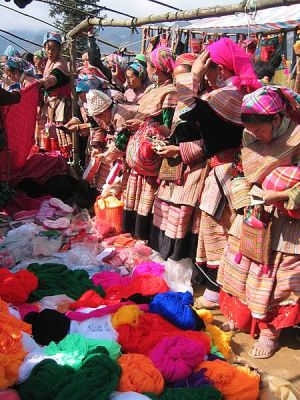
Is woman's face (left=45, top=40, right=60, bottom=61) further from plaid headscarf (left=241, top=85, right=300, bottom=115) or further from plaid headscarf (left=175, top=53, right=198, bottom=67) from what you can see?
plaid headscarf (left=241, top=85, right=300, bottom=115)

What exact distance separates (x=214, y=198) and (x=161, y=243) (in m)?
0.94

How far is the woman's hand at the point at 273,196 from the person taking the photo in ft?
8.89

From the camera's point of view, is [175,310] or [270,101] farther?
[175,310]

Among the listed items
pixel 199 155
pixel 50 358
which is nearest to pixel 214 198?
pixel 199 155

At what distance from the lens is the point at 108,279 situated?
12.5ft

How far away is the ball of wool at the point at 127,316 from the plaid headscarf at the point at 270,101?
4.65 ft

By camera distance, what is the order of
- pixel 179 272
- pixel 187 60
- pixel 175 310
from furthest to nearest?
1. pixel 179 272
2. pixel 187 60
3. pixel 175 310

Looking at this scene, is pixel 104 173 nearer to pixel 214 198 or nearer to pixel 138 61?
pixel 138 61

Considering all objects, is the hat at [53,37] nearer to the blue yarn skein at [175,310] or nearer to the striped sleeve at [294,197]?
the blue yarn skein at [175,310]

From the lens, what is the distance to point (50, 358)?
2328 mm

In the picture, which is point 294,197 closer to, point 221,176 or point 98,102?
point 221,176

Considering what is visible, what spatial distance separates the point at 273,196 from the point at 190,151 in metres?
1.04

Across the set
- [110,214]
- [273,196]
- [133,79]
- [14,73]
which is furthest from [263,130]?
[14,73]

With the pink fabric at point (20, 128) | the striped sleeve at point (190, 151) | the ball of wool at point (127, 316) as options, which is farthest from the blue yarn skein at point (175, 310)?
the pink fabric at point (20, 128)
